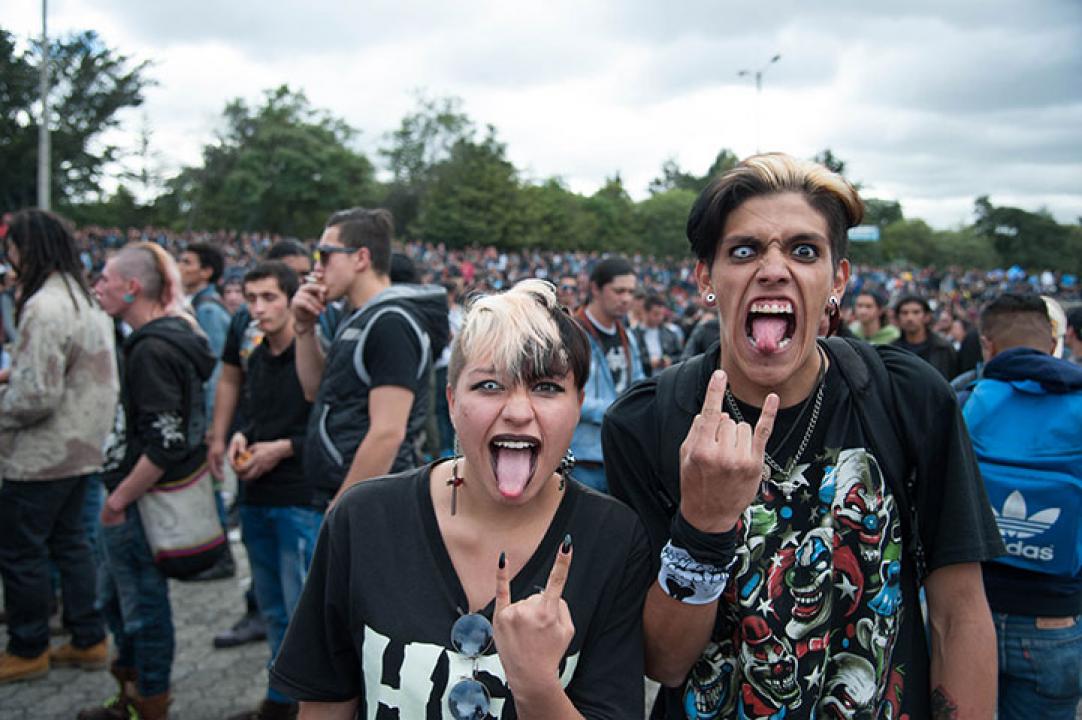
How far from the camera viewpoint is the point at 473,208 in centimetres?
5406

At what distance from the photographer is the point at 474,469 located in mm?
1653

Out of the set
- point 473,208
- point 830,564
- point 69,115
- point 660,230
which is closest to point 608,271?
point 830,564

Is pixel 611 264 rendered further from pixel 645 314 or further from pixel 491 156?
pixel 491 156

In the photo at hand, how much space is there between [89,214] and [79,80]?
42.2ft

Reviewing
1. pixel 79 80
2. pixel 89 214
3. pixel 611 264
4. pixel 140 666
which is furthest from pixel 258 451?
pixel 89 214

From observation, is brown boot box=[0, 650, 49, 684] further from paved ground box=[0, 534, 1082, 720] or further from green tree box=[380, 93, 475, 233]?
green tree box=[380, 93, 475, 233]

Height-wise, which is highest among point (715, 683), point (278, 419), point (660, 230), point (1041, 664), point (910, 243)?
point (910, 243)

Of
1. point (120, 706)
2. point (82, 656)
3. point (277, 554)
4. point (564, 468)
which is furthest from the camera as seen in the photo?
point (82, 656)

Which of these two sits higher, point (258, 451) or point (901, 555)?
point (901, 555)

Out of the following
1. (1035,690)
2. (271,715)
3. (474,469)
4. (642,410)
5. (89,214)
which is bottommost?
(271,715)

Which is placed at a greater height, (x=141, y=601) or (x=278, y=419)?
(x=278, y=419)

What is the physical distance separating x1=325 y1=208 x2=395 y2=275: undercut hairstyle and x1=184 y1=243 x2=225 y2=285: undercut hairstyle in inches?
125

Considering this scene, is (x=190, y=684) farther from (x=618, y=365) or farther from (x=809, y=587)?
(x=809, y=587)

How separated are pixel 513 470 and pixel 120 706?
3196 mm
